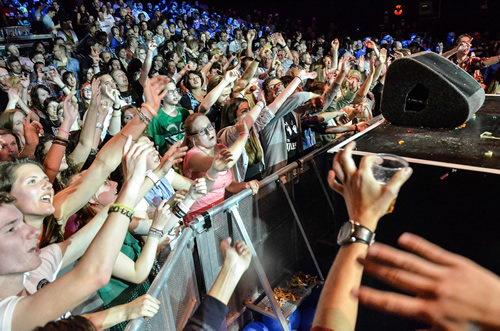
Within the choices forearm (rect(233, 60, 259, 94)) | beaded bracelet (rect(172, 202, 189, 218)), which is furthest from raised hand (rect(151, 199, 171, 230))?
forearm (rect(233, 60, 259, 94))

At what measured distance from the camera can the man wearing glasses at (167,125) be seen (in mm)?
4105

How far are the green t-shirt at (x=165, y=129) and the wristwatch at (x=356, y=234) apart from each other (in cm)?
332

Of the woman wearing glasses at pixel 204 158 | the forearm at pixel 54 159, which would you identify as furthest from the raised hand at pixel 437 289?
the forearm at pixel 54 159

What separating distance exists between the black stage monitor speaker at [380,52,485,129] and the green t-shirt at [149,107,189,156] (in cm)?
252

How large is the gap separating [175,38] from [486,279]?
10.9 m

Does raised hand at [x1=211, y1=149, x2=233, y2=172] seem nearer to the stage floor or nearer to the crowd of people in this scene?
the crowd of people

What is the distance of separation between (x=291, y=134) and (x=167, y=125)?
1.47 metres

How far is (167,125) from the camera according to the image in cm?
410

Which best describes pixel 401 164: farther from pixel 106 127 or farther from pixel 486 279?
pixel 106 127

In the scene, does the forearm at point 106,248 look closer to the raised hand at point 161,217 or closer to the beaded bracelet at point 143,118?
the raised hand at point 161,217

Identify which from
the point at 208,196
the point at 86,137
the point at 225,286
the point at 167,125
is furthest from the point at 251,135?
the point at 225,286

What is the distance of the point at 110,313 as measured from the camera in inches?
61.7

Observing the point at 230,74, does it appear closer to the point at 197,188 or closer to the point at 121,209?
the point at 197,188

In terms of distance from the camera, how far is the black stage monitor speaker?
2018mm
